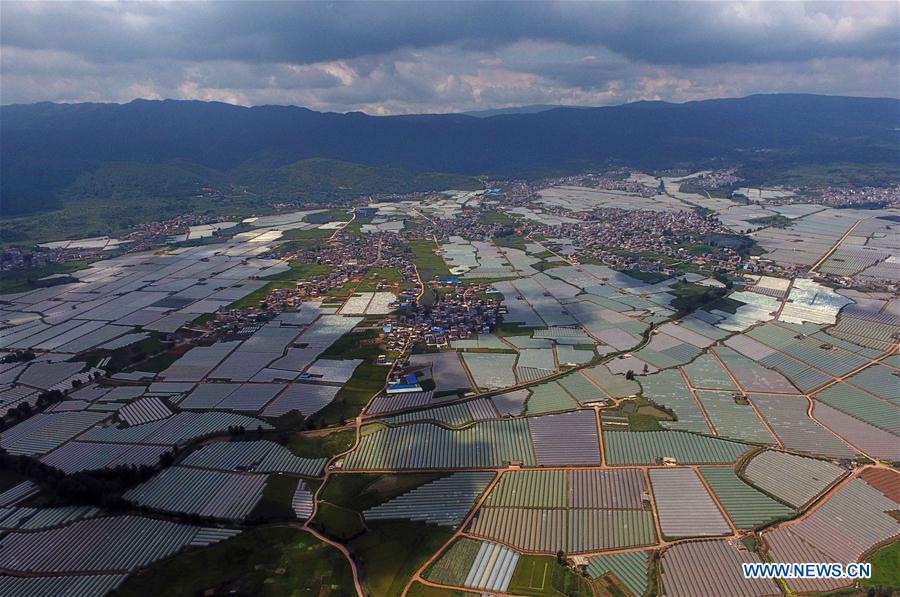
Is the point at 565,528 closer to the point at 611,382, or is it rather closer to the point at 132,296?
the point at 611,382

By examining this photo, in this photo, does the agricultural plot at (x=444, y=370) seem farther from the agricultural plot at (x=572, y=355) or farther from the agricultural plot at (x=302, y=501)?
the agricultural plot at (x=302, y=501)

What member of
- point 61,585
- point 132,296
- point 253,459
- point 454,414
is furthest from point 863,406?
point 132,296

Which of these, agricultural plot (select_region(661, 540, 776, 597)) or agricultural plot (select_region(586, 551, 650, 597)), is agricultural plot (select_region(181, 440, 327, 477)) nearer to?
agricultural plot (select_region(586, 551, 650, 597))

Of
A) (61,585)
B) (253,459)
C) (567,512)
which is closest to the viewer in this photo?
(61,585)

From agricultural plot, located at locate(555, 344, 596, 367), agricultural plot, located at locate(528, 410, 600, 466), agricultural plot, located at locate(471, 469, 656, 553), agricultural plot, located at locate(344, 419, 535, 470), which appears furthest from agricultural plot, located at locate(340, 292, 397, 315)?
agricultural plot, located at locate(471, 469, 656, 553)

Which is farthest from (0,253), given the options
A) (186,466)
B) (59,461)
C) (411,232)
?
(186,466)

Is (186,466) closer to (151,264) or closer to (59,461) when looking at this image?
(59,461)
